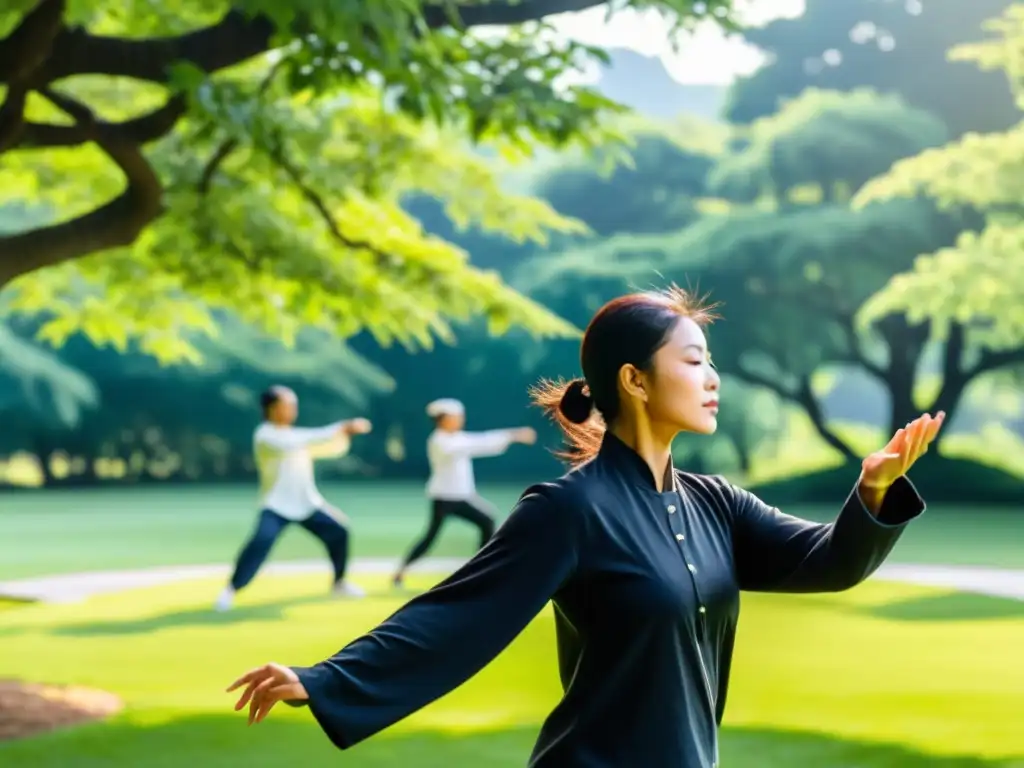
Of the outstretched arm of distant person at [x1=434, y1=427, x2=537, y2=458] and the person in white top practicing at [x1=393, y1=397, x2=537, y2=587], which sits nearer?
the outstretched arm of distant person at [x1=434, y1=427, x2=537, y2=458]

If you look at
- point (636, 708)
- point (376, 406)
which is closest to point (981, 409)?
point (376, 406)

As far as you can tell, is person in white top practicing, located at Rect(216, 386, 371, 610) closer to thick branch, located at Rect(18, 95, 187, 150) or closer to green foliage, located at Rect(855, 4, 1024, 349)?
thick branch, located at Rect(18, 95, 187, 150)

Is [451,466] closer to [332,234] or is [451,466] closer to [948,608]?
[332,234]

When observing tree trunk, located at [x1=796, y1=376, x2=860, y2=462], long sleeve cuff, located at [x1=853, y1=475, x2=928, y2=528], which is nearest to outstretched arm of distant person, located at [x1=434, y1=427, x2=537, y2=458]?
long sleeve cuff, located at [x1=853, y1=475, x2=928, y2=528]

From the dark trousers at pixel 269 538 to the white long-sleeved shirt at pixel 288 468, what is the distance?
0.30 ft

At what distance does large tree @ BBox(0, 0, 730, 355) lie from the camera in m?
7.18

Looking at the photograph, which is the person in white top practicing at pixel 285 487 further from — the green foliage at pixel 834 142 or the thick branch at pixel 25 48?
the green foliage at pixel 834 142

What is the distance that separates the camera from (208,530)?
23688 mm

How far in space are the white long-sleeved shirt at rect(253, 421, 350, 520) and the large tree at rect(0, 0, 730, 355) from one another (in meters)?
1.01

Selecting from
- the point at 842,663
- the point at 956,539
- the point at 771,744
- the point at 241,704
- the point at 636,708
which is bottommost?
the point at 956,539

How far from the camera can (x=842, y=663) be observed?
31.8ft

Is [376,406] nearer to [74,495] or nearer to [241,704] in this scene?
[74,495]

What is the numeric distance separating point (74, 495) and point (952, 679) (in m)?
28.6

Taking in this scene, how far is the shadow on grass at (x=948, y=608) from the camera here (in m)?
11.9
